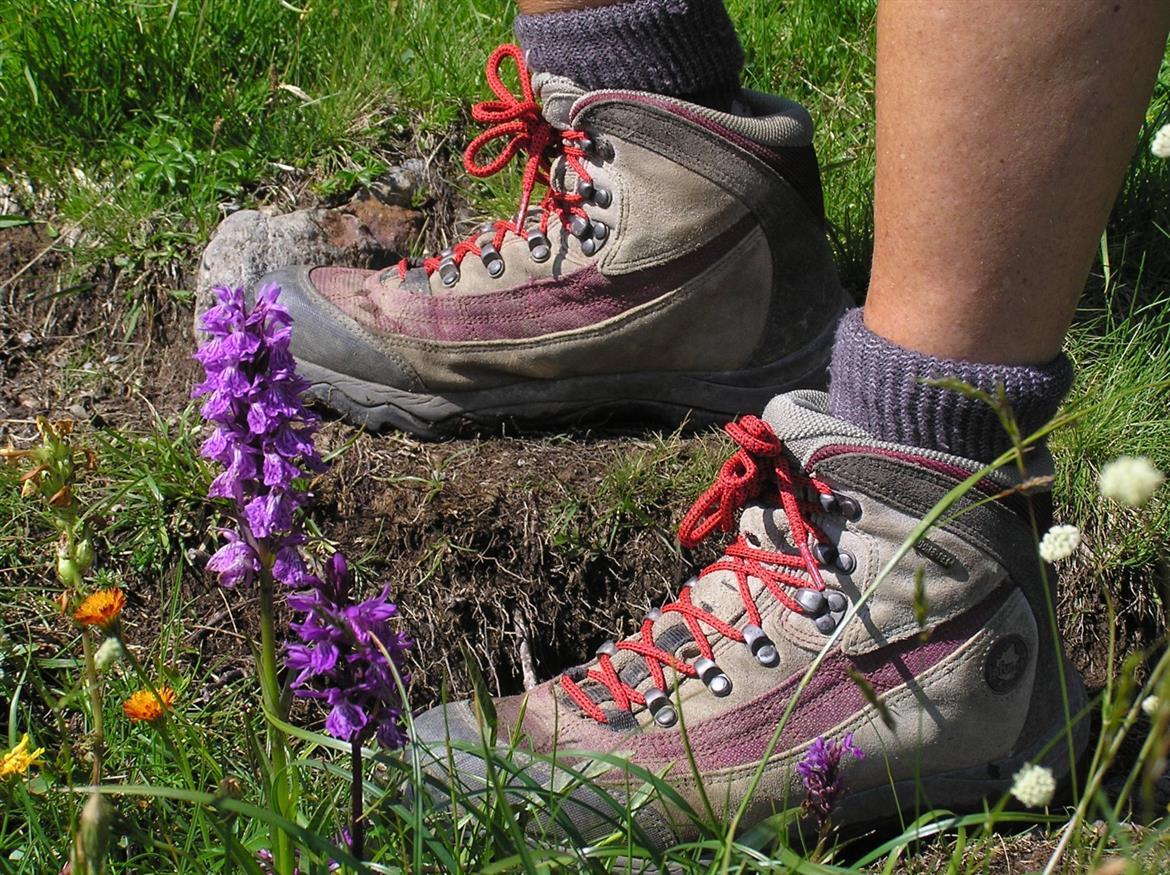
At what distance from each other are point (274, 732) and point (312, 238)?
1.85 metres

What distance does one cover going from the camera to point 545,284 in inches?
95.9

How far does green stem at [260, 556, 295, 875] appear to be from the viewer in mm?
1257

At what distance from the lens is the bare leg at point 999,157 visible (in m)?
1.47

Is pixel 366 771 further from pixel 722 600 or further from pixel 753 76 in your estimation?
pixel 753 76

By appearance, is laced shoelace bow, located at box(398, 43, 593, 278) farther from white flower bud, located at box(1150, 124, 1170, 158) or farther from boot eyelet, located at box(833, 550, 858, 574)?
white flower bud, located at box(1150, 124, 1170, 158)

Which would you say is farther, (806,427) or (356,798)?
(806,427)

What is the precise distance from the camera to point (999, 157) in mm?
1539

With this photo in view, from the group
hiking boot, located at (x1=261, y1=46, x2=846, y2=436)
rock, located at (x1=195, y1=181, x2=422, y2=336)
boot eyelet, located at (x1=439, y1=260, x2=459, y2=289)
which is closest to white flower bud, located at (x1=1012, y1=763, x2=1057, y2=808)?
hiking boot, located at (x1=261, y1=46, x2=846, y2=436)

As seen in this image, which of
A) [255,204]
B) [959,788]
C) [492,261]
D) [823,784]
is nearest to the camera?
[823,784]

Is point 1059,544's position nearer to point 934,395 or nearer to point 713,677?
point 934,395

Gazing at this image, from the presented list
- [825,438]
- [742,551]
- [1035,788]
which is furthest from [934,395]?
[1035,788]

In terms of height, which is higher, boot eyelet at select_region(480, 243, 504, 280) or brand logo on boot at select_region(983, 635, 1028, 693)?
boot eyelet at select_region(480, 243, 504, 280)

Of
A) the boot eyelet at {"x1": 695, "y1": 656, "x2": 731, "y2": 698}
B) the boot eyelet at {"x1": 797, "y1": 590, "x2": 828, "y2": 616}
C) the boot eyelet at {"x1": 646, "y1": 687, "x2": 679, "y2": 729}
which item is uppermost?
the boot eyelet at {"x1": 797, "y1": 590, "x2": 828, "y2": 616}

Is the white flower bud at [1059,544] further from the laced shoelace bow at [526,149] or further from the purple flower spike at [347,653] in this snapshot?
the laced shoelace bow at [526,149]
